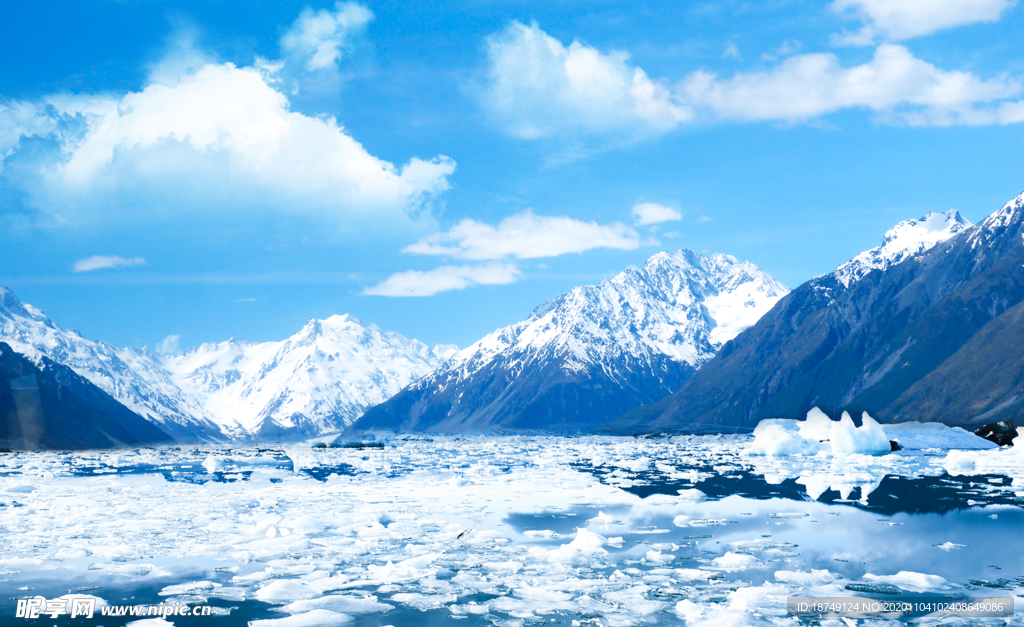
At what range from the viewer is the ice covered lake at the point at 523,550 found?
19844 millimetres

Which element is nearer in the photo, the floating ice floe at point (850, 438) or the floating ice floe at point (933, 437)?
the floating ice floe at point (850, 438)

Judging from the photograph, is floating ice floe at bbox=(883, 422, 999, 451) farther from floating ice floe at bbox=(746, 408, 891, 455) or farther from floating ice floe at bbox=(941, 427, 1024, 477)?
floating ice floe at bbox=(941, 427, 1024, 477)

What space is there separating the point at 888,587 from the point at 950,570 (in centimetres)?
349

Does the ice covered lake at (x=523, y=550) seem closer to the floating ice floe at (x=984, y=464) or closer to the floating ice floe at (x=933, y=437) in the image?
the floating ice floe at (x=984, y=464)

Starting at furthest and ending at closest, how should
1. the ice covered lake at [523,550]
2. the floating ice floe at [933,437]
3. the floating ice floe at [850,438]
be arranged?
1. the floating ice floe at [933,437]
2. the floating ice floe at [850,438]
3. the ice covered lake at [523,550]

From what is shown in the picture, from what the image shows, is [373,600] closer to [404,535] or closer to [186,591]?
[186,591]

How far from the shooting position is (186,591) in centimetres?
2114

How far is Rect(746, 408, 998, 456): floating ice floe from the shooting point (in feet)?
279

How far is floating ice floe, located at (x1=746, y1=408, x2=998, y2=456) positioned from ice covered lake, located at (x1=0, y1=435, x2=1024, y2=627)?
34252 millimetres

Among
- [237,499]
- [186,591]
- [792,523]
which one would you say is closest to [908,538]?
[792,523]

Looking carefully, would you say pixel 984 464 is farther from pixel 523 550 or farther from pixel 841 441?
pixel 523 550

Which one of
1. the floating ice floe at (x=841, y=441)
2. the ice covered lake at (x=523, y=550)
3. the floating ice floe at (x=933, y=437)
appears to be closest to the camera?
the ice covered lake at (x=523, y=550)

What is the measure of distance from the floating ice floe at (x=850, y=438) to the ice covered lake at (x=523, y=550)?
34.3 metres

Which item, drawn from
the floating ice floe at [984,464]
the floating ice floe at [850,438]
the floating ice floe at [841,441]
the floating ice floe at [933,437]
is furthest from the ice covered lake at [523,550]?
the floating ice floe at [933,437]
